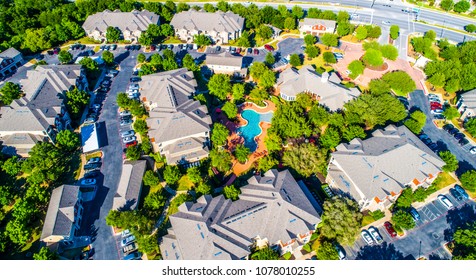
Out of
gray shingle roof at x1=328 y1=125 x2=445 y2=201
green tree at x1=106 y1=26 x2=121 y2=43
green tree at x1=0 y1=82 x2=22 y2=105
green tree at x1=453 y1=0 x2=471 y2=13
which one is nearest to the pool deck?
gray shingle roof at x1=328 y1=125 x2=445 y2=201

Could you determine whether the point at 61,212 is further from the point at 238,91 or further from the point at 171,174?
the point at 238,91

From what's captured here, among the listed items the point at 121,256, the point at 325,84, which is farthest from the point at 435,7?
the point at 121,256

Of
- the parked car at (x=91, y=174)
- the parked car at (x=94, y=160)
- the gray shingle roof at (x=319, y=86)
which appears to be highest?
the gray shingle roof at (x=319, y=86)

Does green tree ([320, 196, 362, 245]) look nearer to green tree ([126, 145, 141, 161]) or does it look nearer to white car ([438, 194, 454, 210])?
white car ([438, 194, 454, 210])

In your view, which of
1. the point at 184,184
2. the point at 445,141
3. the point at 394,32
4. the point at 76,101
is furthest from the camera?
the point at 394,32

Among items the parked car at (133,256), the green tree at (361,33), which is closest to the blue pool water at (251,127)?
the parked car at (133,256)

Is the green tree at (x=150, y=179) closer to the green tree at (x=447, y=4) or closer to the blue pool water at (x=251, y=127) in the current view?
the blue pool water at (x=251, y=127)

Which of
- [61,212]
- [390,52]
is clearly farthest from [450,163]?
[61,212]
